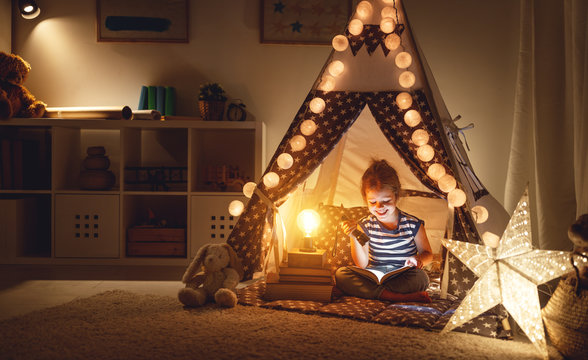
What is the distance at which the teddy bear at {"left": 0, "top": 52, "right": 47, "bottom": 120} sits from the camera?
350 cm

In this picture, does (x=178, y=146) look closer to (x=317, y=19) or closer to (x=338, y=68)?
(x=317, y=19)

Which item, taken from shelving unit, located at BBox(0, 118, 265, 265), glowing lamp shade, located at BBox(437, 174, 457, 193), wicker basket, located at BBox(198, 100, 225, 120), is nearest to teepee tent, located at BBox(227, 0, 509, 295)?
glowing lamp shade, located at BBox(437, 174, 457, 193)

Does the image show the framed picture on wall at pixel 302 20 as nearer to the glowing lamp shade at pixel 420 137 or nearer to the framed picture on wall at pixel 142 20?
the framed picture on wall at pixel 142 20

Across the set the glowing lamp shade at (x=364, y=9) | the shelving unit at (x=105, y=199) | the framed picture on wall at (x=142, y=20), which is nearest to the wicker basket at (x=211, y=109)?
the shelving unit at (x=105, y=199)

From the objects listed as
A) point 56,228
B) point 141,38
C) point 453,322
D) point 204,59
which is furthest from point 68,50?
point 453,322

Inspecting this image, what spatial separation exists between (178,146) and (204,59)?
0.71m

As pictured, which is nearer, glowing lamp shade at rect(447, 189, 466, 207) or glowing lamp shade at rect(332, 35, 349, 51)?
glowing lamp shade at rect(447, 189, 466, 207)

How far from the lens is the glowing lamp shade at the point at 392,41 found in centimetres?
253

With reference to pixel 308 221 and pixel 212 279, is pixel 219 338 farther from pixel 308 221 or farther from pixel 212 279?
pixel 308 221

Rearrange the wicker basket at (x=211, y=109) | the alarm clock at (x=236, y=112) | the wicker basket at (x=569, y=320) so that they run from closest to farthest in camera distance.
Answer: the wicker basket at (x=569, y=320)
the wicker basket at (x=211, y=109)
the alarm clock at (x=236, y=112)

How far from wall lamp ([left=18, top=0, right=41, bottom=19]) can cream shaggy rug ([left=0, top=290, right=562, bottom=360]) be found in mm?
2569

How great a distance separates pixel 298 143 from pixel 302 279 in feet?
2.32

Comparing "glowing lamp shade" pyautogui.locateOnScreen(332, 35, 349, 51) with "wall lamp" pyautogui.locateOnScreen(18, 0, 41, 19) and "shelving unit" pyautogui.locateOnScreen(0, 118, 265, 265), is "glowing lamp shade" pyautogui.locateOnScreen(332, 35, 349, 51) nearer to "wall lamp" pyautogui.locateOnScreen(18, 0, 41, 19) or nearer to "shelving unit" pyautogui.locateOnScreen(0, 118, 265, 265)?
"shelving unit" pyautogui.locateOnScreen(0, 118, 265, 265)

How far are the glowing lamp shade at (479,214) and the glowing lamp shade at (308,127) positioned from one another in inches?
35.6
